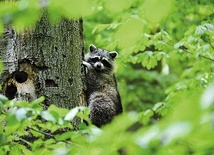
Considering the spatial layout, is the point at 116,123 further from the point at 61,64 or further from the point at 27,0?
the point at 61,64

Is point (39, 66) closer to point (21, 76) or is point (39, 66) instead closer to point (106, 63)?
point (21, 76)

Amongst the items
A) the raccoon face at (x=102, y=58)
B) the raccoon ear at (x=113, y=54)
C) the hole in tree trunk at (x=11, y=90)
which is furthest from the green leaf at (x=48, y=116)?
the raccoon ear at (x=113, y=54)

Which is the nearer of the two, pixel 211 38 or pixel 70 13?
pixel 70 13

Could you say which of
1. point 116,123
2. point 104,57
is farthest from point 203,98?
point 104,57

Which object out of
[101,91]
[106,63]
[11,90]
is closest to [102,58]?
[106,63]

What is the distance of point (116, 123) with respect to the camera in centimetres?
141

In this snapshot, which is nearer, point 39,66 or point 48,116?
point 48,116

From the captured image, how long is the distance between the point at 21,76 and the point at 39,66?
17 centimetres

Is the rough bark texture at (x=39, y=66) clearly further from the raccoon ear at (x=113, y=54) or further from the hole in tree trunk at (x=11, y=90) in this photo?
the raccoon ear at (x=113, y=54)

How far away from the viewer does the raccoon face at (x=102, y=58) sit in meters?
7.16

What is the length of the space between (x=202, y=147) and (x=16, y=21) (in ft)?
2.34

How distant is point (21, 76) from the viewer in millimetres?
3527

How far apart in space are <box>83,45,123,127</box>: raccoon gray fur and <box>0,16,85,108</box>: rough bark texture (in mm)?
1545

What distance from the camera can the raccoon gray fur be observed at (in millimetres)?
5773
